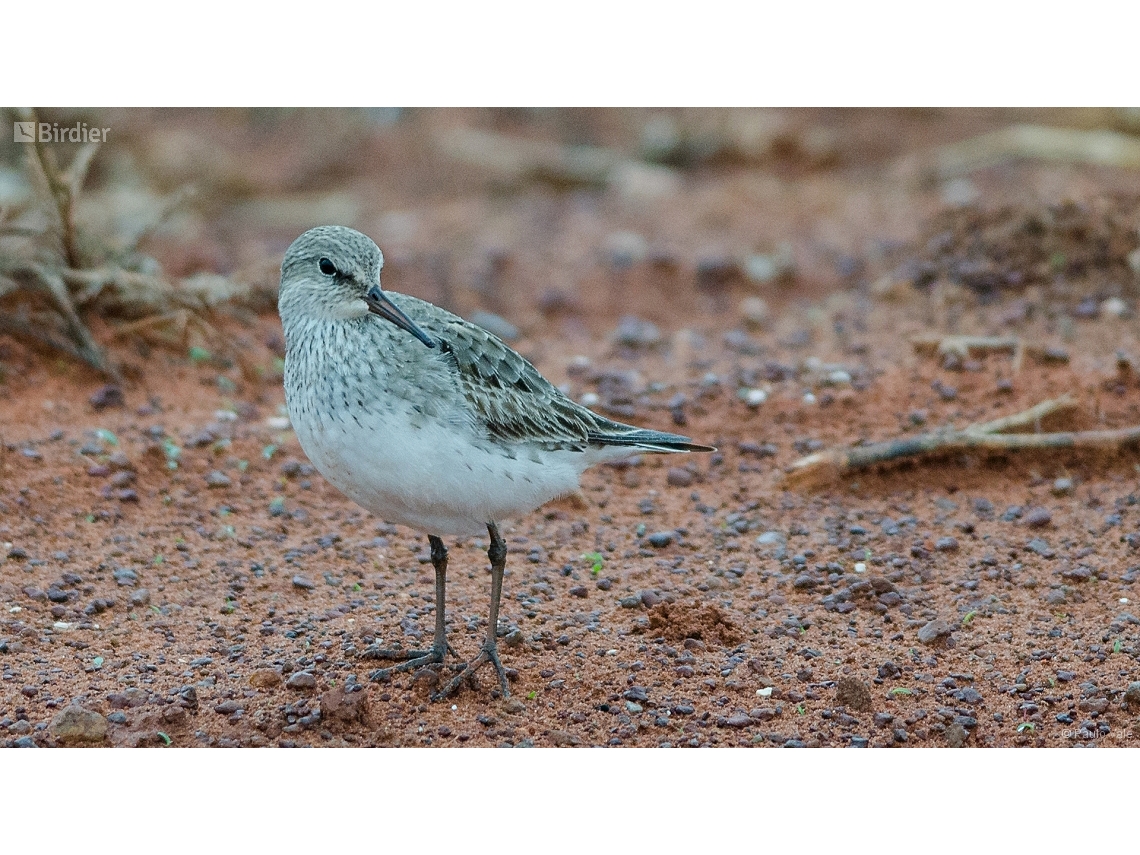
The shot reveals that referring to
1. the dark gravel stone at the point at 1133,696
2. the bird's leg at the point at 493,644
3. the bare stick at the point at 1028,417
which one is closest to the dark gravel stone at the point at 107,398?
the bird's leg at the point at 493,644

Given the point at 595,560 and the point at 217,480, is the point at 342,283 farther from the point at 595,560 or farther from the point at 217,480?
the point at 217,480

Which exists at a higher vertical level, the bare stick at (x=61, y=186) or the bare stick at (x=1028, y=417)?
the bare stick at (x=61, y=186)

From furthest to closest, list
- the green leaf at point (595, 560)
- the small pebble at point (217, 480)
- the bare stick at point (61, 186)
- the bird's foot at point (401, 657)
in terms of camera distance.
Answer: the bare stick at point (61, 186) → the small pebble at point (217, 480) → the green leaf at point (595, 560) → the bird's foot at point (401, 657)

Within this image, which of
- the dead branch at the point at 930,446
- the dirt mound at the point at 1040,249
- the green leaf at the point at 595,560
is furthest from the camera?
the dirt mound at the point at 1040,249

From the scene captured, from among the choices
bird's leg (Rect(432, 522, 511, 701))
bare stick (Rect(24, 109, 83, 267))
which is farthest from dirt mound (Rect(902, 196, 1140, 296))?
bare stick (Rect(24, 109, 83, 267))

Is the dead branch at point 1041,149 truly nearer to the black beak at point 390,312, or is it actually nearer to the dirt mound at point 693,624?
the dirt mound at point 693,624

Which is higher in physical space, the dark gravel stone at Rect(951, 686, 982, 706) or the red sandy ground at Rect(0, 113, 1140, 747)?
the red sandy ground at Rect(0, 113, 1140, 747)

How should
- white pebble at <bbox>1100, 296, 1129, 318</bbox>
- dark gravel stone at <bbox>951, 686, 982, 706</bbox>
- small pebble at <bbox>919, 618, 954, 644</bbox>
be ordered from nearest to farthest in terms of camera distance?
dark gravel stone at <bbox>951, 686, 982, 706</bbox>
small pebble at <bbox>919, 618, 954, 644</bbox>
white pebble at <bbox>1100, 296, 1129, 318</bbox>

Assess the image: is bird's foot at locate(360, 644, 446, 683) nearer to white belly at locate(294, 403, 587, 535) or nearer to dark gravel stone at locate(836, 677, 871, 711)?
white belly at locate(294, 403, 587, 535)
